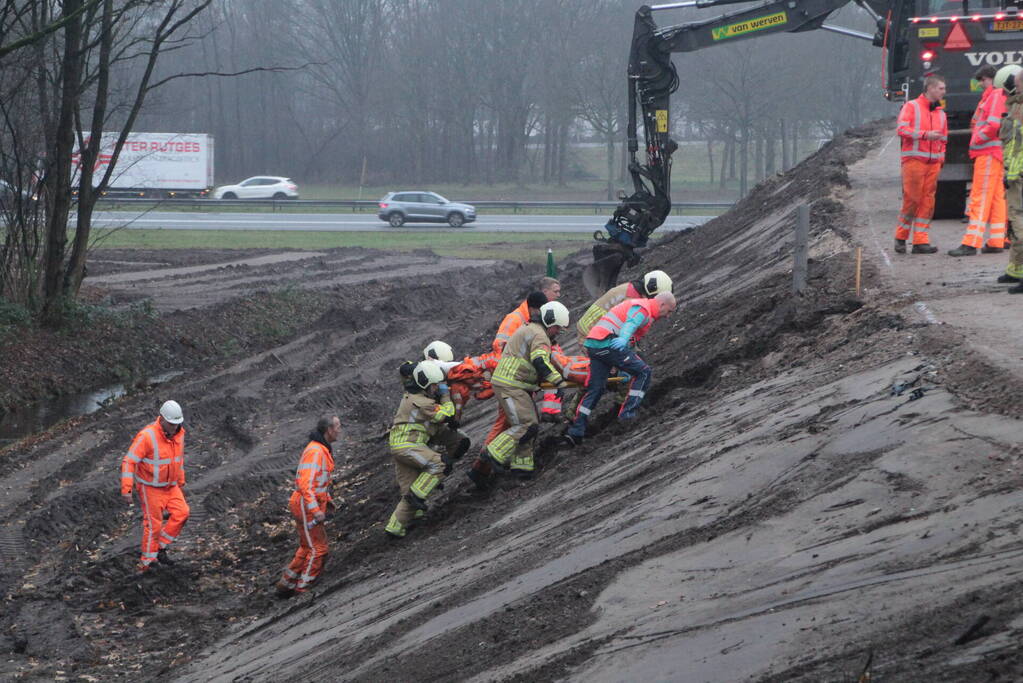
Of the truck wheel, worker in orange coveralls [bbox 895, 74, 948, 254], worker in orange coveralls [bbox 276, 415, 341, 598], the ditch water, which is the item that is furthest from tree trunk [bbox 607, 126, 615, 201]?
worker in orange coveralls [bbox 276, 415, 341, 598]

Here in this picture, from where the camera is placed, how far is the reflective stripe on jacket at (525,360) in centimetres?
1177

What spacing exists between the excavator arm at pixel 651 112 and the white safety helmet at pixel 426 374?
10132 millimetres

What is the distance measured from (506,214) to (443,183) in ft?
54.0

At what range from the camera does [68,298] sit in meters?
24.7

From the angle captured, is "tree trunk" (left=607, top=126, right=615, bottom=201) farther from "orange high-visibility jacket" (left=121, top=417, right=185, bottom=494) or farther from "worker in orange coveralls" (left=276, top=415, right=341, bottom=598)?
"worker in orange coveralls" (left=276, top=415, right=341, bottom=598)

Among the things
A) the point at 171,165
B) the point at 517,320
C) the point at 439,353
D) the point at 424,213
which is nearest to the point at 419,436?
the point at 439,353

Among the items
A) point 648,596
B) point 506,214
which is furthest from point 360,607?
point 506,214

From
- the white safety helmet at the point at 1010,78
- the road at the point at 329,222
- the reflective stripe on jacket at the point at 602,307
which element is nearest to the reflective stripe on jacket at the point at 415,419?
the reflective stripe on jacket at the point at 602,307

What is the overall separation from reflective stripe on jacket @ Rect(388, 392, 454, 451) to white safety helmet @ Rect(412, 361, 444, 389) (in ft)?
0.50

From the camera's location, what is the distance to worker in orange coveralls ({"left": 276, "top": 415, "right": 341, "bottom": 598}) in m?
11.5

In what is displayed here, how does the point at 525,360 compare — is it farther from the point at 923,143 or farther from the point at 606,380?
the point at 923,143

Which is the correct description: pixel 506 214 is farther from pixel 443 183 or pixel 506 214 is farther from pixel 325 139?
pixel 325 139

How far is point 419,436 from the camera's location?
11828mm

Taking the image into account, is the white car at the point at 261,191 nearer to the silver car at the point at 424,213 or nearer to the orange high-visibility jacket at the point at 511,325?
the silver car at the point at 424,213
